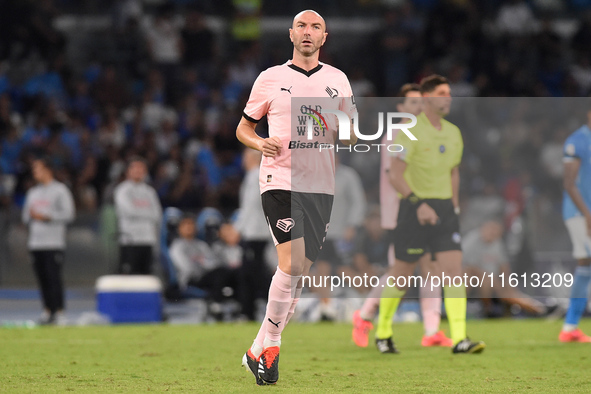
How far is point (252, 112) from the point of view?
6.54m

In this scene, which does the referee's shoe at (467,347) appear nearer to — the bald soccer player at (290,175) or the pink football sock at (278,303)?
the bald soccer player at (290,175)

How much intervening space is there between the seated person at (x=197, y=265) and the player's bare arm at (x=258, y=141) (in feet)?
24.1

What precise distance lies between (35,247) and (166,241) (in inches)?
84.8

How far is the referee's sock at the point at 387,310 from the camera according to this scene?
8.84m

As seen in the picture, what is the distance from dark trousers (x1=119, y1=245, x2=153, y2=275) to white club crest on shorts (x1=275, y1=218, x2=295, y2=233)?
8038 millimetres

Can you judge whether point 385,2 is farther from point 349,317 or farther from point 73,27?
point 349,317

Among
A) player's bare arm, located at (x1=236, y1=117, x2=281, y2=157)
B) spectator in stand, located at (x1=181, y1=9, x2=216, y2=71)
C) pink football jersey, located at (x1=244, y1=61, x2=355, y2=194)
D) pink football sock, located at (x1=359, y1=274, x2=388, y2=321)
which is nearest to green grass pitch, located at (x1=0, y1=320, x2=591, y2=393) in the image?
pink football sock, located at (x1=359, y1=274, x2=388, y2=321)

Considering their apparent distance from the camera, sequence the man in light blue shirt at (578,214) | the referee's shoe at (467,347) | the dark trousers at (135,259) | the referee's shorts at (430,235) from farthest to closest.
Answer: the dark trousers at (135,259) → the man in light blue shirt at (578,214) → the referee's shorts at (430,235) → the referee's shoe at (467,347)

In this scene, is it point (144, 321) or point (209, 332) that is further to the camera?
point (144, 321)

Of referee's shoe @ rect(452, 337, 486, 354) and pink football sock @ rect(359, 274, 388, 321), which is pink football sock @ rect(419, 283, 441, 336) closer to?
pink football sock @ rect(359, 274, 388, 321)

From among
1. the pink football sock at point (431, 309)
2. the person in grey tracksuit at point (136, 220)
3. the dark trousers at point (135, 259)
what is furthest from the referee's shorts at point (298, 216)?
the dark trousers at point (135, 259)

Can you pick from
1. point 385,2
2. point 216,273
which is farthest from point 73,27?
point 216,273

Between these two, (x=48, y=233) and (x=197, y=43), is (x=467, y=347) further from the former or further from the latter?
(x=197, y=43)

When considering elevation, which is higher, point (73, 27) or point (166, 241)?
point (73, 27)
